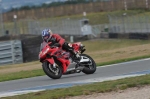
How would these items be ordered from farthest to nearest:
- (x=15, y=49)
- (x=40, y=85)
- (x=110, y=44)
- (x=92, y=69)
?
(x=110, y=44) → (x=15, y=49) → (x=92, y=69) → (x=40, y=85)

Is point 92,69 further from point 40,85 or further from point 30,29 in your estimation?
point 30,29

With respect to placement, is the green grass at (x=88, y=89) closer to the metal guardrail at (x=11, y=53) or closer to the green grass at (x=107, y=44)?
the metal guardrail at (x=11, y=53)

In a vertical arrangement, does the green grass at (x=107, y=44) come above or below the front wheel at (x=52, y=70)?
below

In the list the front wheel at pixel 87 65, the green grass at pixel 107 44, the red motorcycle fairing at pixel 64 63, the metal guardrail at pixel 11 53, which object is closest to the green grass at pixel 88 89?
the red motorcycle fairing at pixel 64 63

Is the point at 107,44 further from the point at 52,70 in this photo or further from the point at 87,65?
the point at 52,70

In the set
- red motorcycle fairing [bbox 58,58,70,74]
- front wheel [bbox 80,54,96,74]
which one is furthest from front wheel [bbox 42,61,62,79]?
front wheel [bbox 80,54,96,74]

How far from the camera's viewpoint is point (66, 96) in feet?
34.8

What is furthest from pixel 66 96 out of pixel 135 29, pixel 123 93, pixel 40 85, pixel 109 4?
pixel 109 4

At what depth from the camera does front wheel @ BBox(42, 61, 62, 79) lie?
48.7 ft

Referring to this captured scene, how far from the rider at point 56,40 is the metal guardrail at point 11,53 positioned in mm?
15506

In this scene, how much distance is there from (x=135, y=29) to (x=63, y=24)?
12236 mm

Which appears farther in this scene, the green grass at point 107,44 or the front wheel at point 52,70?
the green grass at point 107,44

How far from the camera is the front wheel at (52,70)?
14852mm

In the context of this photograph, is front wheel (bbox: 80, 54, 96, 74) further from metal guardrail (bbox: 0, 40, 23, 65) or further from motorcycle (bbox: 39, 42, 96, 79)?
metal guardrail (bbox: 0, 40, 23, 65)
